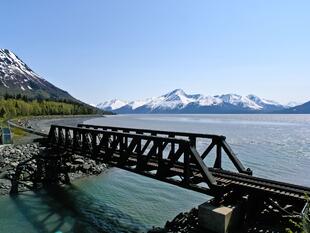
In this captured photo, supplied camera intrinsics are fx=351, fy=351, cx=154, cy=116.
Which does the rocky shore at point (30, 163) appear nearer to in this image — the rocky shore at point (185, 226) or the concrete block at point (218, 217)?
the rocky shore at point (185, 226)

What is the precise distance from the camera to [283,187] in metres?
13.3

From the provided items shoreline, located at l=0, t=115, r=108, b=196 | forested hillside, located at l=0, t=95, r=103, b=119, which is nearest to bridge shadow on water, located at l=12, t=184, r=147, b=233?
shoreline, located at l=0, t=115, r=108, b=196

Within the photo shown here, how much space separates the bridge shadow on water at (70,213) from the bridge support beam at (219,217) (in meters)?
6.68

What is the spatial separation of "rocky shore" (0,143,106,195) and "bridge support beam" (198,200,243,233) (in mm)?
17899

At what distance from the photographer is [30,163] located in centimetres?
2905

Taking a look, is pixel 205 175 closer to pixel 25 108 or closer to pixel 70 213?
pixel 70 213

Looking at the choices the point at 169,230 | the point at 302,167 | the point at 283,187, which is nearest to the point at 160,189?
the point at 169,230

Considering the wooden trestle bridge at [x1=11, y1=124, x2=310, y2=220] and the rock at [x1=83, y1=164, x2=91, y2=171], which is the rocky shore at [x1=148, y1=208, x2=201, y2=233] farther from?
the rock at [x1=83, y1=164, x2=91, y2=171]

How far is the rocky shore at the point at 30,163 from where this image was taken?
90.2ft

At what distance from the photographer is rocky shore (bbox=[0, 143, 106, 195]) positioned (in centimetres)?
2750

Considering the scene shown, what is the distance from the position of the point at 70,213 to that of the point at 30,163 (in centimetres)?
924

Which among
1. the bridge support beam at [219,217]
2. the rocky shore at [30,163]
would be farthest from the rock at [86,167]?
the bridge support beam at [219,217]

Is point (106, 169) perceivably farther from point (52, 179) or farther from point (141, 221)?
point (141, 221)

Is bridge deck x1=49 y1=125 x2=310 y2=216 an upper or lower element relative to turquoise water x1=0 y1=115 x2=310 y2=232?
upper
